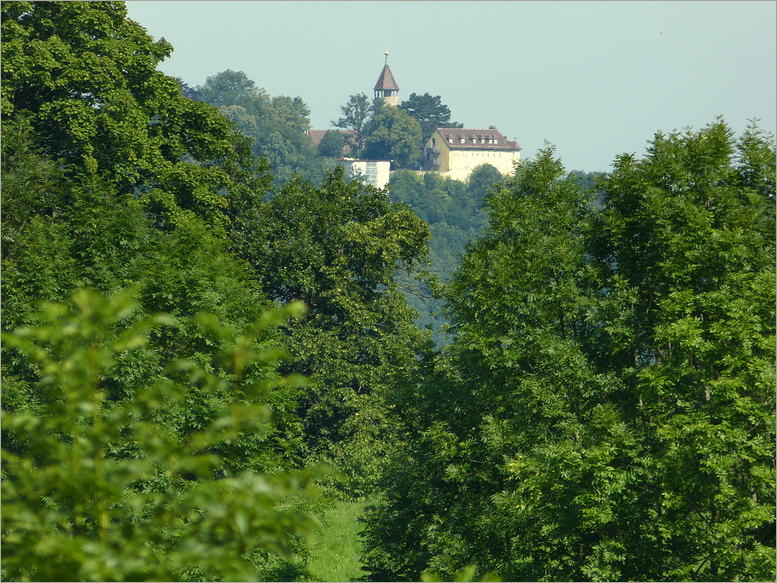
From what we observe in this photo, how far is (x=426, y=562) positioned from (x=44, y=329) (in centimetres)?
1875

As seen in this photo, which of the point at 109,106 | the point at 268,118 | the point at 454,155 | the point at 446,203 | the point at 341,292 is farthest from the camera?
the point at 454,155

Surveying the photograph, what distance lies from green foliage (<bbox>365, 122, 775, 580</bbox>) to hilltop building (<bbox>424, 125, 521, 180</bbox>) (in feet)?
534

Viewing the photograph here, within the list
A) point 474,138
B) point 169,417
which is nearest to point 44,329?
point 169,417

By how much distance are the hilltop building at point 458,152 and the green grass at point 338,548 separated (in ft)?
503

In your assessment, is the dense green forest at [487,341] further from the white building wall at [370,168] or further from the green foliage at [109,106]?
the white building wall at [370,168]

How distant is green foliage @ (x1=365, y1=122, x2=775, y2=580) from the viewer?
1783 cm

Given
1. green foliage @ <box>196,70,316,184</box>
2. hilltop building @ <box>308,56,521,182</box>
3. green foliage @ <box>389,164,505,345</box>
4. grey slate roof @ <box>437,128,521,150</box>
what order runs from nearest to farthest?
1. green foliage @ <box>389,164,505,345</box>
2. green foliage @ <box>196,70,316,184</box>
3. hilltop building @ <box>308,56,521,182</box>
4. grey slate roof @ <box>437,128,521,150</box>

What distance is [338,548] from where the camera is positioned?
30.8m

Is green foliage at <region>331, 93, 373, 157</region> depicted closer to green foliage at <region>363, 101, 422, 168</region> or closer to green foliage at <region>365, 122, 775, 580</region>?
green foliage at <region>363, 101, 422, 168</region>

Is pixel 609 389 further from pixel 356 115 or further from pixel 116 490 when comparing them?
pixel 356 115

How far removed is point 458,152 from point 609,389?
17210 centimetres

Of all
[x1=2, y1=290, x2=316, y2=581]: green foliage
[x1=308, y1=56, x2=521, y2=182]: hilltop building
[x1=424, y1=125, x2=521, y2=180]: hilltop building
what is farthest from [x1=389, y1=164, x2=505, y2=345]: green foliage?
[x1=2, y1=290, x2=316, y2=581]: green foliage

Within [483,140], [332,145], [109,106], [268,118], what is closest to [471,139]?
[483,140]

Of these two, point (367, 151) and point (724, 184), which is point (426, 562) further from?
point (367, 151)
